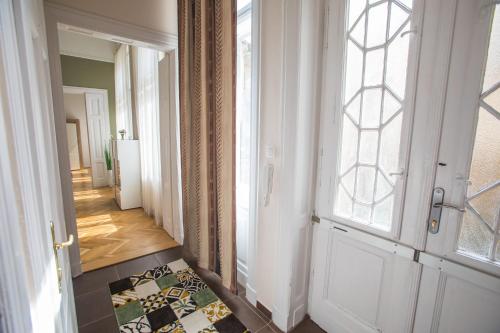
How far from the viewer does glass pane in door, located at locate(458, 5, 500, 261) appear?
37.9 inches

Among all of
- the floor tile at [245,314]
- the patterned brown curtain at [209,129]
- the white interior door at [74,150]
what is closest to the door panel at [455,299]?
the floor tile at [245,314]

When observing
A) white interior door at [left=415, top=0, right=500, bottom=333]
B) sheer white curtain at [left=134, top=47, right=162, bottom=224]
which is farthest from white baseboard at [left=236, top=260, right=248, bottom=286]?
sheer white curtain at [left=134, top=47, right=162, bottom=224]

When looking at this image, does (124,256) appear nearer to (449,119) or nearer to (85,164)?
(449,119)

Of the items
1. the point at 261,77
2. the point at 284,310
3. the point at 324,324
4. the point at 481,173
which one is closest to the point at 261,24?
the point at 261,77

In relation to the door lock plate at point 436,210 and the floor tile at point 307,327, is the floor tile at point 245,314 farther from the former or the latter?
the door lock plate at point 436,210

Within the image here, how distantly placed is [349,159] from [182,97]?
1.91 m

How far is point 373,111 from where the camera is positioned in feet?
4.38

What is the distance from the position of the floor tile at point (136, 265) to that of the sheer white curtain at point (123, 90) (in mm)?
2967

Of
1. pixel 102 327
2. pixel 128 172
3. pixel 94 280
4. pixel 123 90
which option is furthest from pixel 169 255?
pixel 123 90

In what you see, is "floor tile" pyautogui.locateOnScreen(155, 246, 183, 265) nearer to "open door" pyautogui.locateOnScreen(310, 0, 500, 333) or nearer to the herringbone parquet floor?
the herringbone parquet floor

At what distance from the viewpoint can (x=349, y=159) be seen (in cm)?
147

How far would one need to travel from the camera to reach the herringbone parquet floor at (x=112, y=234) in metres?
2.69

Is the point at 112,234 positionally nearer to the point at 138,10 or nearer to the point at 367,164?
the point at 138,10

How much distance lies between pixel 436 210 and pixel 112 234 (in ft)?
12.1
